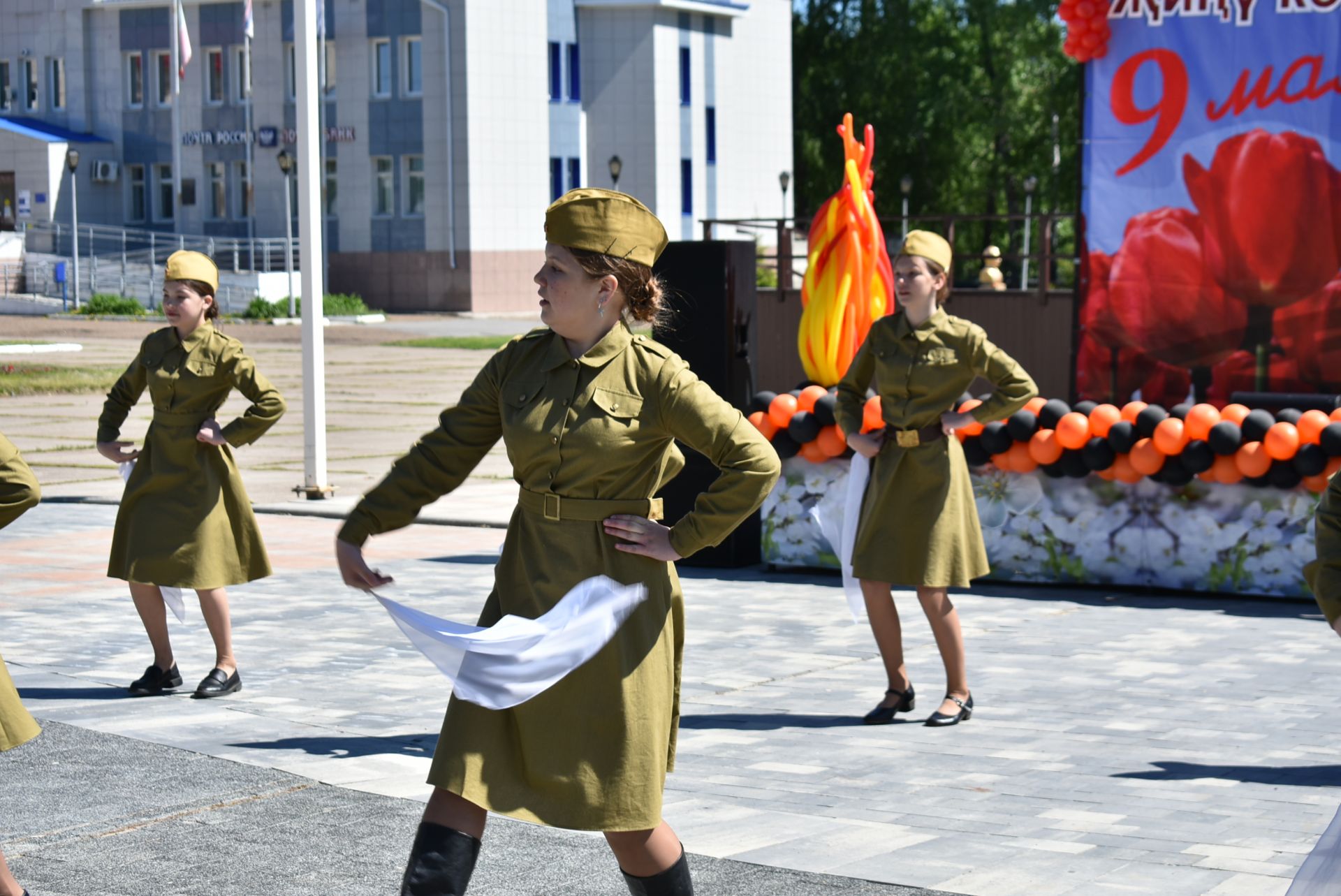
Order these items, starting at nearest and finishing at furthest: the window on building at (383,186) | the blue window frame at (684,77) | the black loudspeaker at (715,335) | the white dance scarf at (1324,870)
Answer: the white dance scarf at (1324,870) < the black loudspeaker at (715,335) < the window on building at (383,186) < the blue window frame at (684,77)

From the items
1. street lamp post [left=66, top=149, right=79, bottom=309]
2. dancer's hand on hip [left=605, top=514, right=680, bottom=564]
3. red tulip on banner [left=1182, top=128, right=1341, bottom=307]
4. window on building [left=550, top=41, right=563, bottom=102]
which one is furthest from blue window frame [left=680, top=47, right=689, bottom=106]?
dancer's hand on hip [left=605, top=514, right=680, bottom=564]

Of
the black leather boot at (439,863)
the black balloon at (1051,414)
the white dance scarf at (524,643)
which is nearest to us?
the black leather boot at (439,863)

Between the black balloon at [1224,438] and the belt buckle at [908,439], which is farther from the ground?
the belt buckle at [908,439]

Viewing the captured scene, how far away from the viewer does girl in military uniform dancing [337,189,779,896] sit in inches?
159

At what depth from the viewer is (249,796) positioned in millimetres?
6070

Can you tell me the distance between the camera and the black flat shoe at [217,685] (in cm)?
780

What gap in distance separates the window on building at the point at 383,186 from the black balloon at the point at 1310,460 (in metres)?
46.7

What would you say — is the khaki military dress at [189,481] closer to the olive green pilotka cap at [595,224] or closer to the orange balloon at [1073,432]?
the olive green pilotka cap at [595,224]

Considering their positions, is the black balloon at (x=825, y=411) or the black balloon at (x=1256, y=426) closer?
the black balloon at (x=1256, y=426)

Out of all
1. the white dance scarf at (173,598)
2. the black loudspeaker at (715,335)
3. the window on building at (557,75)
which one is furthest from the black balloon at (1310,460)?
the window on building at (557,75)

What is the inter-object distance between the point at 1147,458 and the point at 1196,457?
0.27 meters

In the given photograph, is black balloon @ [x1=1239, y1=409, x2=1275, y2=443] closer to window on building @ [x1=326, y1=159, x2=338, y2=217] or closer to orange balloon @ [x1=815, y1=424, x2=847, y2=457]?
orange balloon @ [x1=815, y1=424, x2=847, y2=457]

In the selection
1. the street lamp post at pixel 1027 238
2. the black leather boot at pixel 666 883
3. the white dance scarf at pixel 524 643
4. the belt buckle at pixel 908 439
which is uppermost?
the street lamp post at pixel 1027 238

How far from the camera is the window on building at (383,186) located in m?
55.0
